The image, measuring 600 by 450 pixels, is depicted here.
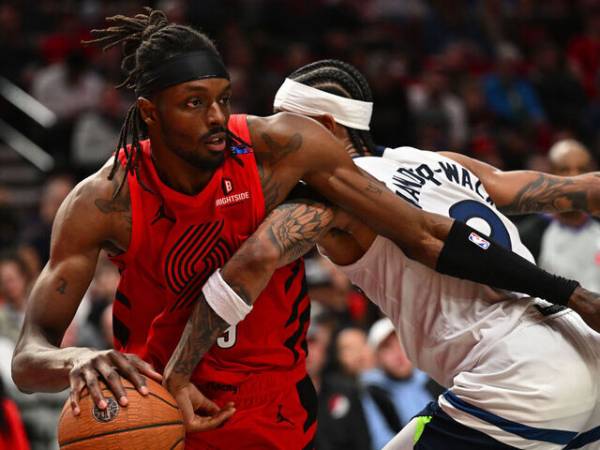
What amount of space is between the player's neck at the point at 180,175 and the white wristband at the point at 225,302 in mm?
346

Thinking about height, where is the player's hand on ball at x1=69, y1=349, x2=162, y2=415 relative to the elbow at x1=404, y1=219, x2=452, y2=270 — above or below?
below

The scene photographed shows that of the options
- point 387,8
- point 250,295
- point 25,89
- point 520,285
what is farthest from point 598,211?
point 387,8

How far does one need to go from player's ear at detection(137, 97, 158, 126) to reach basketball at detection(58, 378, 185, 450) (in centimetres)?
94

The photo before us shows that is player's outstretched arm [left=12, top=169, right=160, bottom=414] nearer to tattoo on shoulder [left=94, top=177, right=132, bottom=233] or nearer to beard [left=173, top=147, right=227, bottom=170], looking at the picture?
tattoo on shoulder [left=94, top=177, right=132, bottom=233]

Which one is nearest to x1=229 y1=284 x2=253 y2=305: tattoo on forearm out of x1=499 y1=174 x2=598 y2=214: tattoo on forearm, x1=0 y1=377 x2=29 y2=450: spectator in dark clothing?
x1=499 y1=174 x2=598 y2=214: tattoo on forearm

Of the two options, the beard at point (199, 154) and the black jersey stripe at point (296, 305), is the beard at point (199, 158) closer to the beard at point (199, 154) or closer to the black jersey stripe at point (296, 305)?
the beard at point (199, 154)

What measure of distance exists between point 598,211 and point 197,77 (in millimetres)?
1757

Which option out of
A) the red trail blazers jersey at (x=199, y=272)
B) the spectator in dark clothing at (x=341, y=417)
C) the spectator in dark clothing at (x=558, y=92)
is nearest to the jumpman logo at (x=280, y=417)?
the red trail blazers jersey at (x=199, y=272)

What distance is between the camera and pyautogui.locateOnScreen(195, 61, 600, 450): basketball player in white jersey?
12.3ft

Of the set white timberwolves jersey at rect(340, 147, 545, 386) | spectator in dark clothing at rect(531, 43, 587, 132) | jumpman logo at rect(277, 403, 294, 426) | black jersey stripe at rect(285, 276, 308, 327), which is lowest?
spectator in dark clothing at rect(531, 43, 587, 132)

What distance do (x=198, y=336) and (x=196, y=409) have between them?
30 centimetres

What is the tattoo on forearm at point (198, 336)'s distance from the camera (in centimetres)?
369

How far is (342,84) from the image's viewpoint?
4441 mm

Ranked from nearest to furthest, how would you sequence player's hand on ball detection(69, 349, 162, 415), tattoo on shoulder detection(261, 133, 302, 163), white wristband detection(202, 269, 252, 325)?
player's hand on ball detection(69, 349, 162, 415), white wristband detection(202, 269, 252, 325), tattoo on shoulder detection(261, 133, 302, 163)
